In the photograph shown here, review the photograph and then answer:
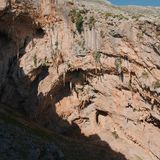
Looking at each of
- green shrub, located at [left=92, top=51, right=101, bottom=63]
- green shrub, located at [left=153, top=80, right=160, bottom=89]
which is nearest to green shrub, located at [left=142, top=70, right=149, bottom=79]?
green shrub, located at [left=153, top=80, right=160, bottom=89]

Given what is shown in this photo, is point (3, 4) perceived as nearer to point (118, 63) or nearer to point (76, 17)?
point (76, 17)

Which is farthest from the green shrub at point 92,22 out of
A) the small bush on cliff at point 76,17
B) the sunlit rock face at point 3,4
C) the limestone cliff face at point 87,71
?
the sunlit rock face at point 3,4

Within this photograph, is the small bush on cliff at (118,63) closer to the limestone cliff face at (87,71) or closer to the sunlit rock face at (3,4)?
the limestone cliff face at (87,71)

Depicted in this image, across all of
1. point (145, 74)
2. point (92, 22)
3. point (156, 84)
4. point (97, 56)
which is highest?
point (92, 22)

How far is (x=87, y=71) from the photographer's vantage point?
43594 millimetres

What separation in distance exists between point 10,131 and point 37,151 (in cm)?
259

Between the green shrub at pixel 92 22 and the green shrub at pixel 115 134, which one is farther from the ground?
the green shrub at pixel 92 22

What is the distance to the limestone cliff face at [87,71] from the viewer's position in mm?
42406

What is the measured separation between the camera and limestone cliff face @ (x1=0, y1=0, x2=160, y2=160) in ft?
139

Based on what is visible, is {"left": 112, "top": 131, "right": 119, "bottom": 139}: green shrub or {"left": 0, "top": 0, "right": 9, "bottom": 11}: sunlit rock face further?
{"left": 112, "top": 131, "right": 119, "bottom": 139}: green shrub

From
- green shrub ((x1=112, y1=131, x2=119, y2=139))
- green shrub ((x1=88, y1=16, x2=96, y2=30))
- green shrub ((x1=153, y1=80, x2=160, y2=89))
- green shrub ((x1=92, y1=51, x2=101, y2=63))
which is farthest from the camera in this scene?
green shrub ((x1=112, y1=131, x2=119, y2=139))

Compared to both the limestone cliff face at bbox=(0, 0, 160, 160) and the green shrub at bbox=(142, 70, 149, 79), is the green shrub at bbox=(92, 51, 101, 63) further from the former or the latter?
the green shrub at bbox=(142, 70, 149, 79)

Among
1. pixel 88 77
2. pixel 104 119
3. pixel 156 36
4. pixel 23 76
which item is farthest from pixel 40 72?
pixel 156 36

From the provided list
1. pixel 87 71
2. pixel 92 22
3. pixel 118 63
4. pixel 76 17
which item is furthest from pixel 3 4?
pixel 118 63
